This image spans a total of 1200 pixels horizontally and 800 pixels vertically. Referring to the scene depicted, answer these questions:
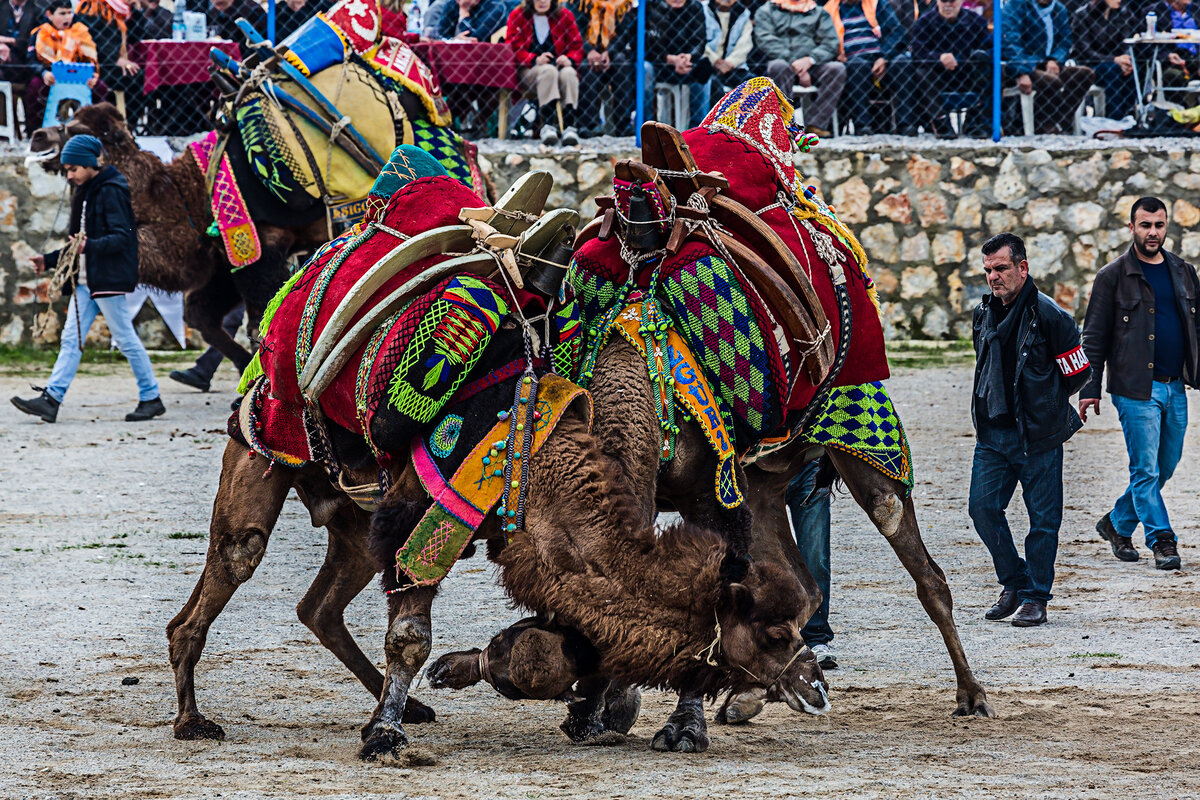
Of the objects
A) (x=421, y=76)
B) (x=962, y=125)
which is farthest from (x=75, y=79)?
(x=962, y=125)

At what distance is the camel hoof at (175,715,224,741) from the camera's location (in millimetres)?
4625

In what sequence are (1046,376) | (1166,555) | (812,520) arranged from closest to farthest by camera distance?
(812,520) → (1046,376) → (1166,555)

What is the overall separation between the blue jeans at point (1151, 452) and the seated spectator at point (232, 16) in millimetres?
8449

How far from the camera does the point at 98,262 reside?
411 inches

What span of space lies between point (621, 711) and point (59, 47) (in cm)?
1033

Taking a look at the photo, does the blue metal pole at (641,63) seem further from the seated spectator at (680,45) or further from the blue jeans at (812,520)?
Result: the blue jeans at (812,520)

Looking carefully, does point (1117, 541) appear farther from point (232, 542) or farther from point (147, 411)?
point (147, 411)

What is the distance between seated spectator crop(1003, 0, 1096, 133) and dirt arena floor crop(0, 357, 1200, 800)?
5596 millimetres

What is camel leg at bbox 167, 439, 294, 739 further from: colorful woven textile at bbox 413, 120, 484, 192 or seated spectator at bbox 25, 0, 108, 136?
seated spectator at bbox 25, 0, 108, 136

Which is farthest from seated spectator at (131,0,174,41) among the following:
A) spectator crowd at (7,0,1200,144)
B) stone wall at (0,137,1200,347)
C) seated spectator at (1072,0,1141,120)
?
seated spectator at (1072,0,1141,120)

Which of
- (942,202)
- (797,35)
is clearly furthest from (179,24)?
(942,202)

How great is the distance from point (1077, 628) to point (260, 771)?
11.2 feet

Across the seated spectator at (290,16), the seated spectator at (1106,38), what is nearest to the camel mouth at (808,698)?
the seated spectator at (290,16)

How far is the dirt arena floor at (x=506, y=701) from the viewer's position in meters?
4.08
